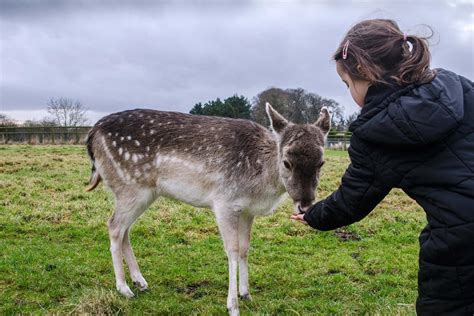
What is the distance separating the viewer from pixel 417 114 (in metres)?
2.51

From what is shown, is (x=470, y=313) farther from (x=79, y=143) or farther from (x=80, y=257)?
(x=79, y=143)

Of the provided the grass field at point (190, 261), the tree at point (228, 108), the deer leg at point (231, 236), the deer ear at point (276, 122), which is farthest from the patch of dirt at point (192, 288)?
the tree at point (228, 108)

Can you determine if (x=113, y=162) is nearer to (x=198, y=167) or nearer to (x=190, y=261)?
(x=198, y=167)

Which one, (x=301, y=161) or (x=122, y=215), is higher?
(x=301, y=161)

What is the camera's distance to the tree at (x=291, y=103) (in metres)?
30.1

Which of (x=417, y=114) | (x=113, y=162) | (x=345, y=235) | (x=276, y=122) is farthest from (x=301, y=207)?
(x=345, y=235)

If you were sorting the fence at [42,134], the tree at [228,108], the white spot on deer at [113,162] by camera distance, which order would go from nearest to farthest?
the white spot on deer at [113,162]
the fence at [42,134]
the tree at [228,108]

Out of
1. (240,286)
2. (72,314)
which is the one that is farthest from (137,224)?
(72,314)

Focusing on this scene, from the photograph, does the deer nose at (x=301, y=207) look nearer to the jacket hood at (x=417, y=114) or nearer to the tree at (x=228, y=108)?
the jacket hood at (x=417, y=114)

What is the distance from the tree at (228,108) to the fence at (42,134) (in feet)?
43.7

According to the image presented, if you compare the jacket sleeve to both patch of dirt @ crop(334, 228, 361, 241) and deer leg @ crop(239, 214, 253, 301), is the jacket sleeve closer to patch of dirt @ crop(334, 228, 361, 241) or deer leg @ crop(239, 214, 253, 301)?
deer leg @ crop(239, 214, 253, 301)

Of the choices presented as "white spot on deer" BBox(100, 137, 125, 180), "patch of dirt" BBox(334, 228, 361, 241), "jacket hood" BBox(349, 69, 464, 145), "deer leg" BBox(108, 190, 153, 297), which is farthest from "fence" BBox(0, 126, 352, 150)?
"jacket hood" BBox(349, 69, 464, 145)

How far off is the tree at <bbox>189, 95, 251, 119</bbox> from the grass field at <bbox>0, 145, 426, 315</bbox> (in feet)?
100

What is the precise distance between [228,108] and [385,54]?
3850cm
